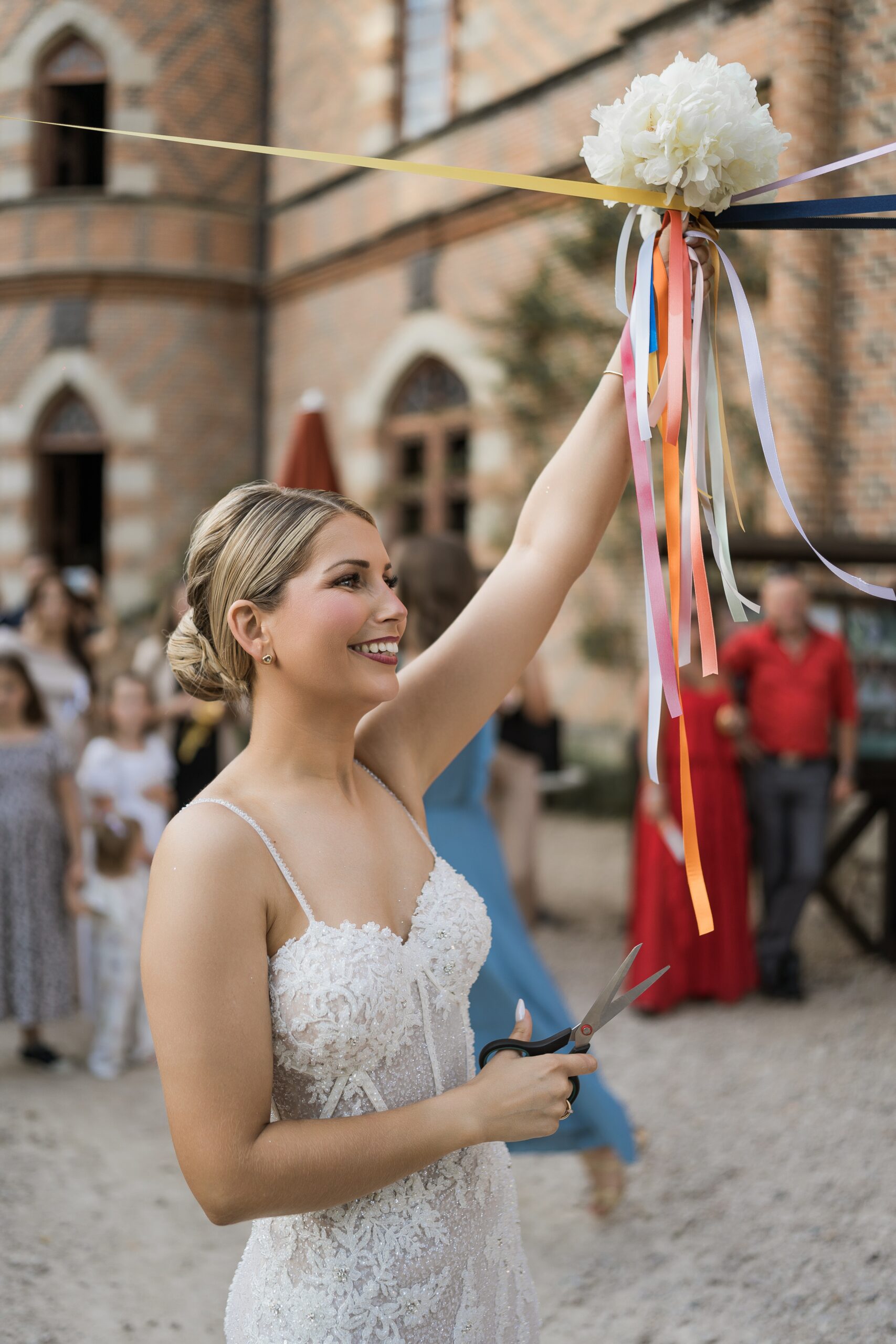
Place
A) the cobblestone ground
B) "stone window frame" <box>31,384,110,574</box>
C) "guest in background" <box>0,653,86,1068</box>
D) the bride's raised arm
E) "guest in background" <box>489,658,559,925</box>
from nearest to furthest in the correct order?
1. the bride's raised arm
2. the cobblestone ground
3. "guest in background" <box>0,653,86,1068</box>
4. "guest in background" <box>489,658,559,925</box>
5. "stone window frame" <box>31,384,110,574</box>

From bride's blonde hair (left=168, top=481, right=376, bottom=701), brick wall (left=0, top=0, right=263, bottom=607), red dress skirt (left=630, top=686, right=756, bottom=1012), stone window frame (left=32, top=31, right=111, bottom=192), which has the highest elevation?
stone window frame (left=32, top=31, right=111, bottom=192)

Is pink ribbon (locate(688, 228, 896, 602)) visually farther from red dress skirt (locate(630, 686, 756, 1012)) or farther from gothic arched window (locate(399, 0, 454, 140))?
gothic arched window (locate(399, 0, 454, 140))

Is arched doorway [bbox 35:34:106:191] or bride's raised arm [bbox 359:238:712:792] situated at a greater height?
arched doorway [bbox 35:34:106:191]

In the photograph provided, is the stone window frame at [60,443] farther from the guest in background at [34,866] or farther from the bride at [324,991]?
the bride at [324,991]

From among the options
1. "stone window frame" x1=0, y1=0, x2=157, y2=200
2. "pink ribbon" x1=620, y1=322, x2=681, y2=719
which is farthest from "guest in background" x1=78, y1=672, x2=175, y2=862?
"stone window frame" x1=0, y1=0, x2=157, y2=200

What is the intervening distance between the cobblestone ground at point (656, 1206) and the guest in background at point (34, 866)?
0.93ft

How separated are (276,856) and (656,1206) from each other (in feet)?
9.08

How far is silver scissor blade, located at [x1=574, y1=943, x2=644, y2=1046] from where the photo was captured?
1496 millimetres

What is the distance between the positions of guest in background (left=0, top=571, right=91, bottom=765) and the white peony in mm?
4717

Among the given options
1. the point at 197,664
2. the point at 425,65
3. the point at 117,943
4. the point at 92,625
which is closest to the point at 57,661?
the point at 117,943

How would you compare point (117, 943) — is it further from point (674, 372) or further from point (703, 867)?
point (674, 372)

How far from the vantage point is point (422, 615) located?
3676 millimetres

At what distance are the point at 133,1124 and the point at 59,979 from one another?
2.75 feet

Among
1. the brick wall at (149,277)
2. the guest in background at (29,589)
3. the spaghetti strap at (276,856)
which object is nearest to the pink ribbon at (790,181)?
the spaghetti strap at (276,856)
